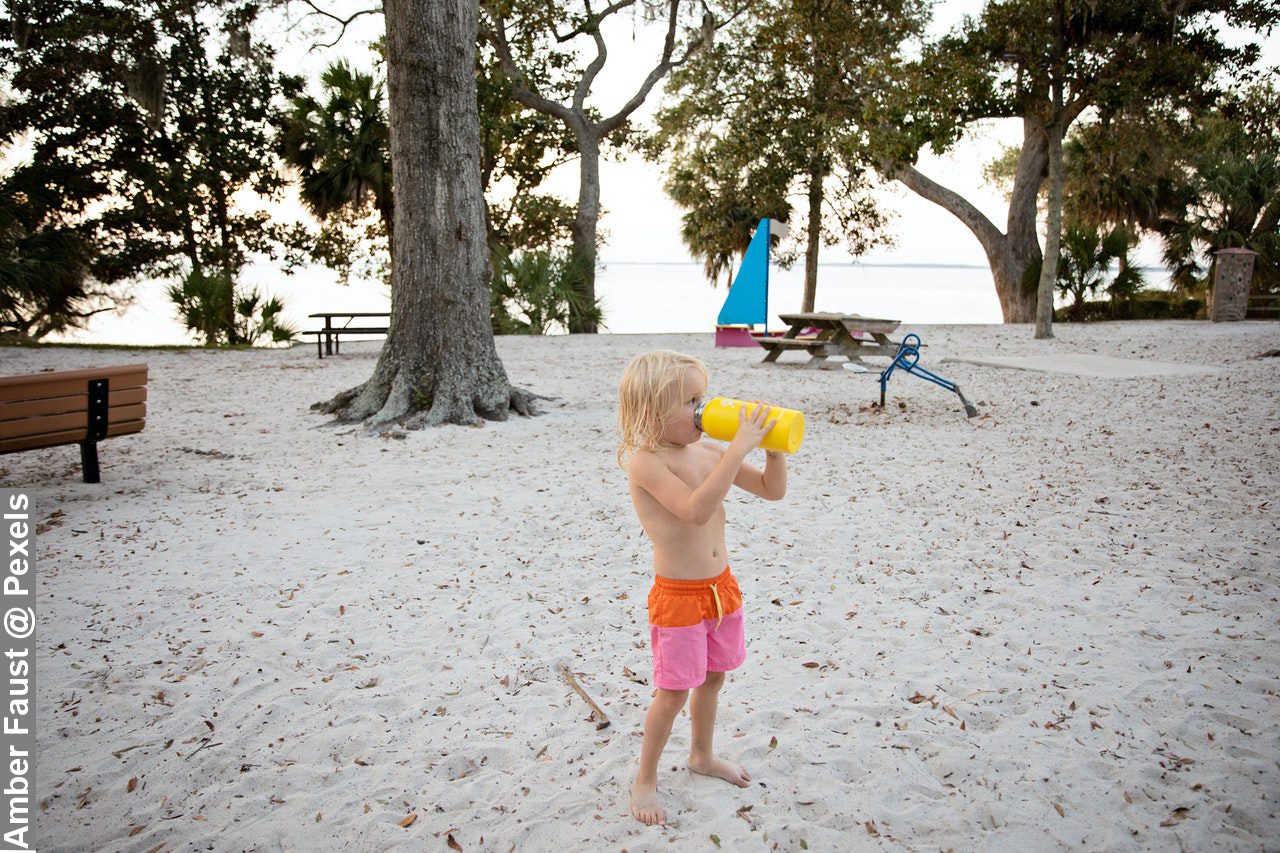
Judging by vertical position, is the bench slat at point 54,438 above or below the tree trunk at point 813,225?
below

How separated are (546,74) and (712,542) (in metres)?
19.2

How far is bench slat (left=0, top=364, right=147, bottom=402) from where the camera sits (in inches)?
199

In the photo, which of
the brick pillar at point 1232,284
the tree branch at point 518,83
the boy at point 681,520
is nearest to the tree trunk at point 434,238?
the boy at point 681,520

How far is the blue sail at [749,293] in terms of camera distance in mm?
13855

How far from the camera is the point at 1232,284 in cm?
1652

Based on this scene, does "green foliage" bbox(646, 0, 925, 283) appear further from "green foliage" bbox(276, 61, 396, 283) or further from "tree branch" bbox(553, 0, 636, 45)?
"green foliage" bbox(276, 61, 396, 283)

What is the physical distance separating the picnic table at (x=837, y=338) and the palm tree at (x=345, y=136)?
29.2 ft

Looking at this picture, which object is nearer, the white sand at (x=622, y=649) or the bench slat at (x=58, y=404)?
the white sand at (x=622, y=649)

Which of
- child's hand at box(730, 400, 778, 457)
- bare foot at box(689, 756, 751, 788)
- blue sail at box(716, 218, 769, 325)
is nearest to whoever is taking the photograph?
child's hand at box(730, 400, 778, 457)

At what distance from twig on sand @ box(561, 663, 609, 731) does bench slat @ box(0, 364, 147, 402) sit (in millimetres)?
3871

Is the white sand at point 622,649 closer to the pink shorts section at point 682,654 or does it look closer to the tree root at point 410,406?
the pink shorts section at point 682,654

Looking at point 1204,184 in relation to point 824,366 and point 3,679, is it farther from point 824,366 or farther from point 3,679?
point 3,679

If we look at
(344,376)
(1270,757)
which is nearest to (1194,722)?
(1270,757)

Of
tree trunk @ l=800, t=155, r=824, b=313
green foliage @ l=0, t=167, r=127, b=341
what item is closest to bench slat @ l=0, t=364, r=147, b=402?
green foliage @ l=0, t=167, r=127, b=341
